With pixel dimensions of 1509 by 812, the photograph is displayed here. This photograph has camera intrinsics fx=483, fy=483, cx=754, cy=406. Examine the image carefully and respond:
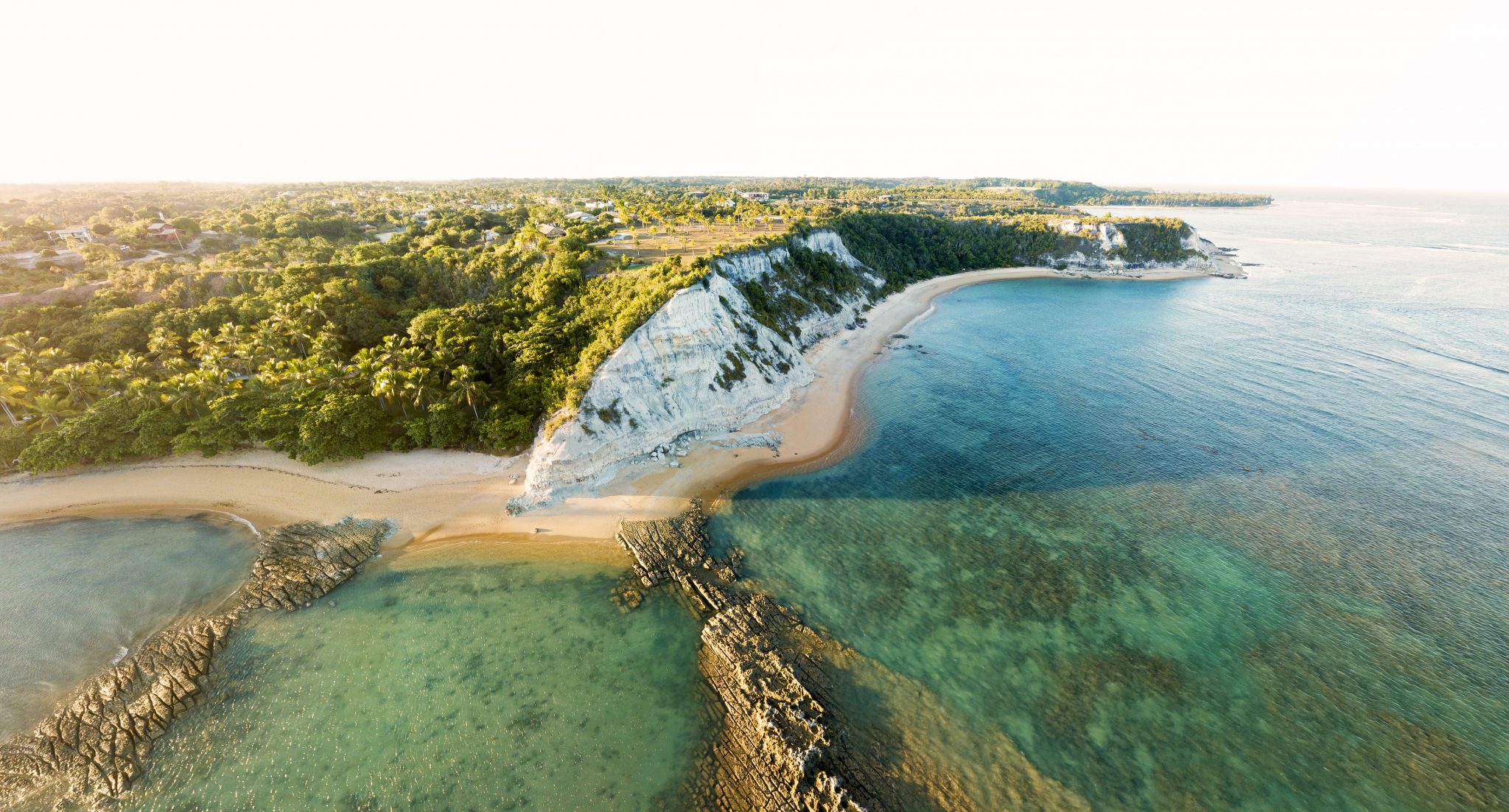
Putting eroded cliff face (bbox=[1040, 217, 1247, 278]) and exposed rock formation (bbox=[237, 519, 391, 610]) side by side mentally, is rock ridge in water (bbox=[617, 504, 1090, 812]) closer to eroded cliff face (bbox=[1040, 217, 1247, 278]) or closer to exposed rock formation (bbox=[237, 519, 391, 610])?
exposed rock formation (bbox=[237, 519, 391, 610])

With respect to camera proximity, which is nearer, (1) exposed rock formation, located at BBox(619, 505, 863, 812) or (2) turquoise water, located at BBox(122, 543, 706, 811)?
(1) exposed rock formation, located at BBox(619, 505, 863, 812)

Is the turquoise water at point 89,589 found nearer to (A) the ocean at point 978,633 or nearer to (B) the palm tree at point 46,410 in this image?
(A) the ocean at point 978,633

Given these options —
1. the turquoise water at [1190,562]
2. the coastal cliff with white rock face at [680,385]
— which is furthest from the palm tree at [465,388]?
the turquoise water at [1190,562]

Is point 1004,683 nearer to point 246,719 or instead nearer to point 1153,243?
point 246,719

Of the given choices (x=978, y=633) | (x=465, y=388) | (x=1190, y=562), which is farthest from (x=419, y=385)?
(x=1190, y=562)

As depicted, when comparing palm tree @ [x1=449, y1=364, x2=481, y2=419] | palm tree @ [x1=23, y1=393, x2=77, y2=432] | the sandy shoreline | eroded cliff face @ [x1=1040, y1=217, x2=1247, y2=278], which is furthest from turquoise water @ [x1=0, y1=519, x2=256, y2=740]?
eroded cliff face @ [x1=1040, y1=217, x2=1247, y2=278]

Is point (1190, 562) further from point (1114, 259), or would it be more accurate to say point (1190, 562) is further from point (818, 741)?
point (1114, 259)
